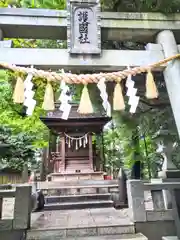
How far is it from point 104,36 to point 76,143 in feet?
26.4

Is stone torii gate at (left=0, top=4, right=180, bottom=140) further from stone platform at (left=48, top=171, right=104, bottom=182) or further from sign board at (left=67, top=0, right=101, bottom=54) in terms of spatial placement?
stone platform at (left=48, top=171, right=104, bottom=182)

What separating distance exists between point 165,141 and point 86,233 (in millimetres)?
2676

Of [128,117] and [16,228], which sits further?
[128,117]

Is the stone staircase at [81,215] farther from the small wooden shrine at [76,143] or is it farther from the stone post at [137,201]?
the small wooden shrine at [76,143]

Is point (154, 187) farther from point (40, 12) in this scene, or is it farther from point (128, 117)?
point (40, 12)

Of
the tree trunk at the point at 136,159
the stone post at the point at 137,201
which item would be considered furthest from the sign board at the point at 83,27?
the tree trunk at the point at 136,159

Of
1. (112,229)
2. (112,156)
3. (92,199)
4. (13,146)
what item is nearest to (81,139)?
(92,199)

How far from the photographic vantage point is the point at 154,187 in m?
4.39

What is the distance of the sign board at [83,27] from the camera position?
3.22 m

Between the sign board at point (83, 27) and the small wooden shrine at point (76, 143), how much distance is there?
6.71 m

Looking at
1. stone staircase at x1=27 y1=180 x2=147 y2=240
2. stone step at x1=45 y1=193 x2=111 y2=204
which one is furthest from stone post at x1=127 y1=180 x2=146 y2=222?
stone step at x1=45 y1=193 x2=111 y2=204

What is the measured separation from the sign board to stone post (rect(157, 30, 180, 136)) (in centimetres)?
104

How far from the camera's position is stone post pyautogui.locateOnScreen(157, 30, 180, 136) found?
10.2ft

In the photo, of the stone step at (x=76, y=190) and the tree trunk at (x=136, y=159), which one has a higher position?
the tree trunk at (x=136, y=159)
